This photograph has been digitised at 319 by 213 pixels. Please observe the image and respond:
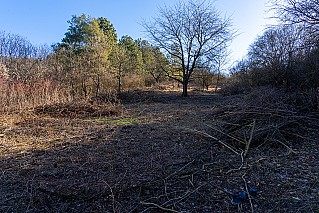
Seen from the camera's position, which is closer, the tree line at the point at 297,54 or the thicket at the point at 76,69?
the tree line at the point at 297,54

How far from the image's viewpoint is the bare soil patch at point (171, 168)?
6.95ft

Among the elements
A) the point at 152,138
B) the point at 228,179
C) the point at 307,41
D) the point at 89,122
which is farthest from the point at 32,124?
the point at 307,41

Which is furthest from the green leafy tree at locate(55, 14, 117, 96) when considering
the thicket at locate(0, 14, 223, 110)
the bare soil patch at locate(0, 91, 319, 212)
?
the bare soil patch at locate(0, 91, 319, 212)

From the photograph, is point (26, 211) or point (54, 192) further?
point (54, 192)

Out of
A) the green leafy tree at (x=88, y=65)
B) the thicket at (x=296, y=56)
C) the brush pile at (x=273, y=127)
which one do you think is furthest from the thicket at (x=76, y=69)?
the brush pile at (x=273, y=127)

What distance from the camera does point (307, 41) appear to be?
21.8 ft

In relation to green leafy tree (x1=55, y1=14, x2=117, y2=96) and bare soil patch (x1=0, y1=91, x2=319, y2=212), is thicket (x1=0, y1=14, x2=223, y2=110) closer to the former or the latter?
green leafy tree (x1=55, y1=14, x2=117, y2=96)

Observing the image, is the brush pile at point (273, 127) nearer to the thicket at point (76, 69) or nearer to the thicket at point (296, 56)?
the thicket at point (296, 56)

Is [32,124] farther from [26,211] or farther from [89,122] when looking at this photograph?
[26,211]

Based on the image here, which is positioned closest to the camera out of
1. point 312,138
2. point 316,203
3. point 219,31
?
point 316,203

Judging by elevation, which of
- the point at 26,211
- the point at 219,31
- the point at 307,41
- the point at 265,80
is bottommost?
the point at 26,211

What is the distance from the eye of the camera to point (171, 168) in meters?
2.91

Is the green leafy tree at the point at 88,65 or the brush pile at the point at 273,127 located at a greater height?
the green leafy tree at the point at 88,65

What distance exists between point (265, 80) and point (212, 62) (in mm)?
3978
